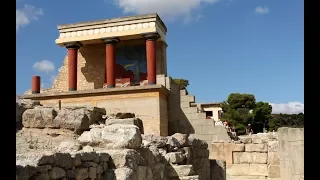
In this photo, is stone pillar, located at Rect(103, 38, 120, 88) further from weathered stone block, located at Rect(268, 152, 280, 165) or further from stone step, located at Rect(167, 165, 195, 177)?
stone step, located at Rect(167, 165, 195, 177)

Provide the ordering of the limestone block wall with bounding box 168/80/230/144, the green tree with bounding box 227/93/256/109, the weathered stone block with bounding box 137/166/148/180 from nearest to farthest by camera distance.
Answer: the weathered stone block with bounding box 137/166/148/180 < the limestone block wall with bounding box 168/80/230/144 < the green tree with bounding box 227/93/256/109

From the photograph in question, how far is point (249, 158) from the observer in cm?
1401

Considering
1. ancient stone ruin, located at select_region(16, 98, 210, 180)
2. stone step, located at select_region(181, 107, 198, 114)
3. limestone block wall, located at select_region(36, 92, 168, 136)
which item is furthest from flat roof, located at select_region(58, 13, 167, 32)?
ancient stone ruin, located at select_region(16, 98, 210, 180)

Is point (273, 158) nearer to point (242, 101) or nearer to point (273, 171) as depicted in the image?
point (273, 171)

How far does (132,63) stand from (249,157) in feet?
31.5

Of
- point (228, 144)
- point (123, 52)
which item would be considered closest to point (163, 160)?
point (228, 144)

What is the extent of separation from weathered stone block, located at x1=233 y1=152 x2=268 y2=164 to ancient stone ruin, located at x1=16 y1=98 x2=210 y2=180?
4.44 m

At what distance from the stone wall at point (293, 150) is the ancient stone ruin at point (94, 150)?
2.03m

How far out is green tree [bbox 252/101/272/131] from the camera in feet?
143

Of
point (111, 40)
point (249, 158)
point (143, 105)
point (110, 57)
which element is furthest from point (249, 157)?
point (111, 40)

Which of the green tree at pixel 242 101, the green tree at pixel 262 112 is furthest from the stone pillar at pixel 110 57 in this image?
the green tree at pixel 242 101

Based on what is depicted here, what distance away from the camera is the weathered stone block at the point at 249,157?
13.8 meters
